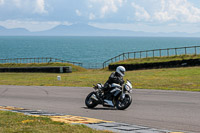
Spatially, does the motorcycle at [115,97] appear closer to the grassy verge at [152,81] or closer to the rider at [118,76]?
the rider at [118,76]

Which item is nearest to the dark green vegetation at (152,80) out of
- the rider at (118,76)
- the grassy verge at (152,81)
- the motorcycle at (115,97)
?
the grassy verge at (152,81)

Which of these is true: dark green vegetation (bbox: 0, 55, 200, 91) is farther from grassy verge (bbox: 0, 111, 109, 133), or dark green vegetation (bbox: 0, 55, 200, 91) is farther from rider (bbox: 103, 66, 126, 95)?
grassy verge (bbox: 0, 111, 109, 133)

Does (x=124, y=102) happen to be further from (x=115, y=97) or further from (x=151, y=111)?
(x=151, y=111)

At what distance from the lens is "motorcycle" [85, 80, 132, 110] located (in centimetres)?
1219

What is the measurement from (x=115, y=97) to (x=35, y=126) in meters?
4.47

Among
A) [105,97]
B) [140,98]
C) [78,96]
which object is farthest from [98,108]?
[78,96]

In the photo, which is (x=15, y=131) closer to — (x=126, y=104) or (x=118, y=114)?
(x=118, y=114)

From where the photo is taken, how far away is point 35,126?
8602 mm

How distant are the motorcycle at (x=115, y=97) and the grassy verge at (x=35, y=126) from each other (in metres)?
3.28

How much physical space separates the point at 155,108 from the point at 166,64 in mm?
28932

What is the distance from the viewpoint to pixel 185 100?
1489 centimetres

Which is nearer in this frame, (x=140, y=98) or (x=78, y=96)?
(x=140, y=98)

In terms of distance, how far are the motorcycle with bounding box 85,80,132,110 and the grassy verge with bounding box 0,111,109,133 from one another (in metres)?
3.28

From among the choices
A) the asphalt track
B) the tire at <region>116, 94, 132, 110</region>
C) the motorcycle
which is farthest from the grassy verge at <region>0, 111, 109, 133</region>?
the tire at <region>116, 94, 132, 110</region>
